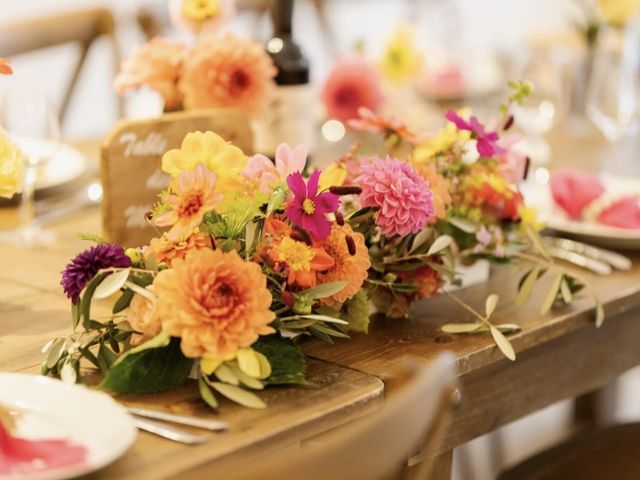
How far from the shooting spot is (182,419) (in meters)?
0.95

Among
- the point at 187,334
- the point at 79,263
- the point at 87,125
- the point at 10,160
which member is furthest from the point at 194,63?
the point at 87,125

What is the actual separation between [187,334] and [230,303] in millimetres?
45

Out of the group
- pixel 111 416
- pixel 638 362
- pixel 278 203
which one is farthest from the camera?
pixel 638 362

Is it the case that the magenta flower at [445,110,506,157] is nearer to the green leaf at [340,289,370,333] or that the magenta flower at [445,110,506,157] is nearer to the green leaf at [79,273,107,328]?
the green leaf at [340,289,370,333]

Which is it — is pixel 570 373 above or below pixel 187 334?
below

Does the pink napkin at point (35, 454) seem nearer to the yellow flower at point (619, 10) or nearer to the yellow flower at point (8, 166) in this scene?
the yellow flower at point (8, 166)

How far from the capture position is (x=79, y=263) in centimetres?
105

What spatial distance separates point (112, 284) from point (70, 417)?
146mm

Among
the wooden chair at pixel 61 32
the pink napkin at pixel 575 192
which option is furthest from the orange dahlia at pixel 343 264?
the wooden chair at pixel 61 32

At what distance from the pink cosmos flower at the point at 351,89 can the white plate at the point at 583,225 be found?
374mm

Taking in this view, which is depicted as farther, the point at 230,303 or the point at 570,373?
the point at 570,373

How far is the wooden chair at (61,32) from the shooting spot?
7.89 ft

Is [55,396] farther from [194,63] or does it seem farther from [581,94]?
[581,94]

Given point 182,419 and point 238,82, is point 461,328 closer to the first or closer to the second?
point 182,419
